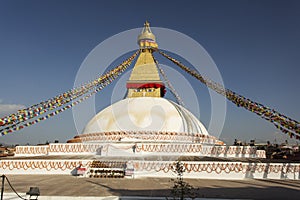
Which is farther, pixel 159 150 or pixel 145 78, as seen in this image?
pixel 145 78

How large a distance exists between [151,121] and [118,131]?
7.08 feet

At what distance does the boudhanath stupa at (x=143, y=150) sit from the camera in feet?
31.2

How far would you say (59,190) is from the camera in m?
6.52

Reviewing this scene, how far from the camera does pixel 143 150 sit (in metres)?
12.6

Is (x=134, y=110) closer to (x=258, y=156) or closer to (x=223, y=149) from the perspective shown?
(x=223, y=149)

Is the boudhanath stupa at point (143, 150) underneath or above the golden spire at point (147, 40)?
underneath

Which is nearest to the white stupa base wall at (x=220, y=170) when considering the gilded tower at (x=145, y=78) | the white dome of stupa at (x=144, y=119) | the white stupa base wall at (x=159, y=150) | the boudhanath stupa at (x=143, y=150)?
the boudhanath stupa at (x=143, y=150)

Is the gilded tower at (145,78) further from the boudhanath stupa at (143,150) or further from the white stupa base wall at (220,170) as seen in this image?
the white stupa base wall at (220,170)

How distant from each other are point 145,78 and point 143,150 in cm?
771

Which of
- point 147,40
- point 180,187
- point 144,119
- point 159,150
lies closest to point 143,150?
point 159,150

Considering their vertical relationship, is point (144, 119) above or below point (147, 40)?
below

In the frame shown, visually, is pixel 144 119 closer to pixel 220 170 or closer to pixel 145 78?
pixel 145 78

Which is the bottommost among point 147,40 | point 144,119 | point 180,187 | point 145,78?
point 180,187

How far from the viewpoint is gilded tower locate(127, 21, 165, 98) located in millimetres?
18422
